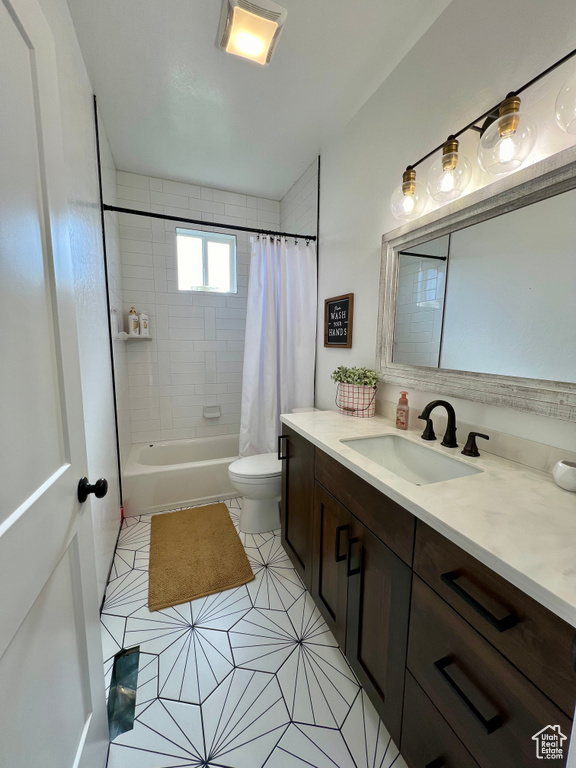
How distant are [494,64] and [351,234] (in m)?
0.94

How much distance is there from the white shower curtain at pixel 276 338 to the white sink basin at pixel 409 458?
106cm

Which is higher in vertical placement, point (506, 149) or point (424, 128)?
point (424, 128)

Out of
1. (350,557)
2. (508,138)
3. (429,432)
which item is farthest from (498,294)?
(350,557)

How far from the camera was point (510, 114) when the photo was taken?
0.94 meters

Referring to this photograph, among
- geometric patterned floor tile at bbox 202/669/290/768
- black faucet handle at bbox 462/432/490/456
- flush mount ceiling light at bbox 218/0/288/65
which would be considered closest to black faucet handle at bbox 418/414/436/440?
black faucet handle at bbox 462/432/490/456

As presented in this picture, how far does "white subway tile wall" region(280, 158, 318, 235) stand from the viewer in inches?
93.1

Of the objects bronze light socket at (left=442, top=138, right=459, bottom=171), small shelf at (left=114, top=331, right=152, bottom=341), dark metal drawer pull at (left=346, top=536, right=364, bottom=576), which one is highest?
bronze light socket at (left=442, top=138, right=459, bottom=171)

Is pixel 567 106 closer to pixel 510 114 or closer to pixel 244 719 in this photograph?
pixel 510 114

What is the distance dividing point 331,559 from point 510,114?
66.5 inches

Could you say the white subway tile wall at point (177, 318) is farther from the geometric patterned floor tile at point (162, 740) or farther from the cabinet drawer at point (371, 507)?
the geometric patterned floor tile at point (162, 740)

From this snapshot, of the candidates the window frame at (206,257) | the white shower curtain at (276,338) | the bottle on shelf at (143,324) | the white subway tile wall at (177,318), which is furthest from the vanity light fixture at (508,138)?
the bottle on shelf at (143,324)

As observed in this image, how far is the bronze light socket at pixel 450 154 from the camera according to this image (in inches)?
44.1

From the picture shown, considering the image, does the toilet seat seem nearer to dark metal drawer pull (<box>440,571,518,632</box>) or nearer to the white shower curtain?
the white shower curtain

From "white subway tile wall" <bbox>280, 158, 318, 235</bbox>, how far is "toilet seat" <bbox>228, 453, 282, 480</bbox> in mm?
1790
